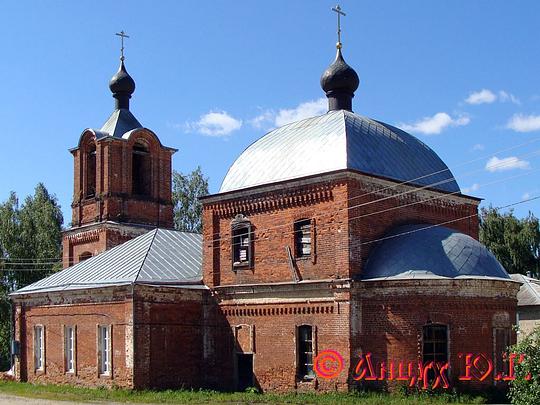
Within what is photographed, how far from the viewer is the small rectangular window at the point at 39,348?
25859 millimetres

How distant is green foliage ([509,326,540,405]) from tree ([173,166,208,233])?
3439cm

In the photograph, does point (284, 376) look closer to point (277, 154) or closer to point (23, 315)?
point (277, 154)

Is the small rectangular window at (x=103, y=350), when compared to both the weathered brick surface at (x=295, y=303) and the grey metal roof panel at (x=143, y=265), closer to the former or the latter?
the weathered brick surface at (x=295, y=303)

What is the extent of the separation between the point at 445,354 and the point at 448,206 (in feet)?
17.5

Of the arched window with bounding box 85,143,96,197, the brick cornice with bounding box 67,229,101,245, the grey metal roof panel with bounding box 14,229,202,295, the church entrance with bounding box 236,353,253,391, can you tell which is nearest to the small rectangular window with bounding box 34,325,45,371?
the grey metal roof panel with bounding box 14,229,202,295

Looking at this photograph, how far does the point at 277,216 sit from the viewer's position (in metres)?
21.7

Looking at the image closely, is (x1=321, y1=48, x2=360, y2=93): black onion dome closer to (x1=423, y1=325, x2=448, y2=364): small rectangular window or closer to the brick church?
the brick church

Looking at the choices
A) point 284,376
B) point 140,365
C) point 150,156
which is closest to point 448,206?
point 284,376

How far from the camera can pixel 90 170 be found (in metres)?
31.3

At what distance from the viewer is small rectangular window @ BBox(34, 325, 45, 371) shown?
2586 centimetres

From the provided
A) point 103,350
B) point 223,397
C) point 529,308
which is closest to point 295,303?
point 223,397

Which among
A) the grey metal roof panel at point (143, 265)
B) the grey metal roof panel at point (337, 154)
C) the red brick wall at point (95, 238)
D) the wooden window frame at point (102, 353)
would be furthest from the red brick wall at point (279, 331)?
the red brick wall at point (95, 238)

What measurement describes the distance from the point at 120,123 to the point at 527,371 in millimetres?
21922

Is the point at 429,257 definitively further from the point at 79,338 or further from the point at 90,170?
the point at 90,170
